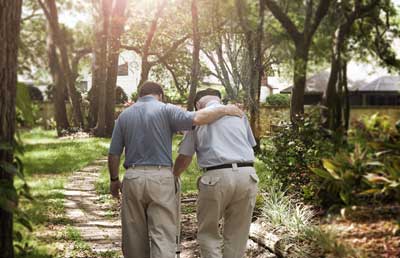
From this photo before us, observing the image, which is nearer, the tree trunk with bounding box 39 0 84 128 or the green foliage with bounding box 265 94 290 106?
the tree trunk with bounding box 39 0 84 128

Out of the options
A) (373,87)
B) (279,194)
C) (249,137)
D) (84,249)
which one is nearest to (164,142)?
(249,137)

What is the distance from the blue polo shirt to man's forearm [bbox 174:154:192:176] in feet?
0.62

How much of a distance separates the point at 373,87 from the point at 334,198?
30.5m

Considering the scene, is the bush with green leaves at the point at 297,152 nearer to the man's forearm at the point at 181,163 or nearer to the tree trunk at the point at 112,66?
the man's forearm at the point at 181,163

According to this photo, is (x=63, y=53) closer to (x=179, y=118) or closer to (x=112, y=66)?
(x=112, y=66)

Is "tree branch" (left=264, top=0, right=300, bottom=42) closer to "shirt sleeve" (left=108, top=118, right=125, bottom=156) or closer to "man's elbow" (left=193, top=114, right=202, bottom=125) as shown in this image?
"shirt sleeve" (left=108, top=118, right=125, bottom=156)

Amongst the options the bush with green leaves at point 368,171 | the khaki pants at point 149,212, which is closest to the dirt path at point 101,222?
the bush with green leaves at point 368,171

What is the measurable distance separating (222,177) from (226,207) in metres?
0.39

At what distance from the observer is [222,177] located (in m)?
5.55

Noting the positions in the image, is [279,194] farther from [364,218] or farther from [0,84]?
[0,84]

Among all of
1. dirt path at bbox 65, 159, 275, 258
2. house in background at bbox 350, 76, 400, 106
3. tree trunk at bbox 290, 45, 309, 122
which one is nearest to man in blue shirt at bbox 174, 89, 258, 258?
dirt path at bbox 65, 159, 275, 258

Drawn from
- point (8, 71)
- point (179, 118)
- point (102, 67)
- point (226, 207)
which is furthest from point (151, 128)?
point (102, 67)

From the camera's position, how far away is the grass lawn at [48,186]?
557 cm

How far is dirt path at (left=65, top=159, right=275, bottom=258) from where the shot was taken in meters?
7.58
